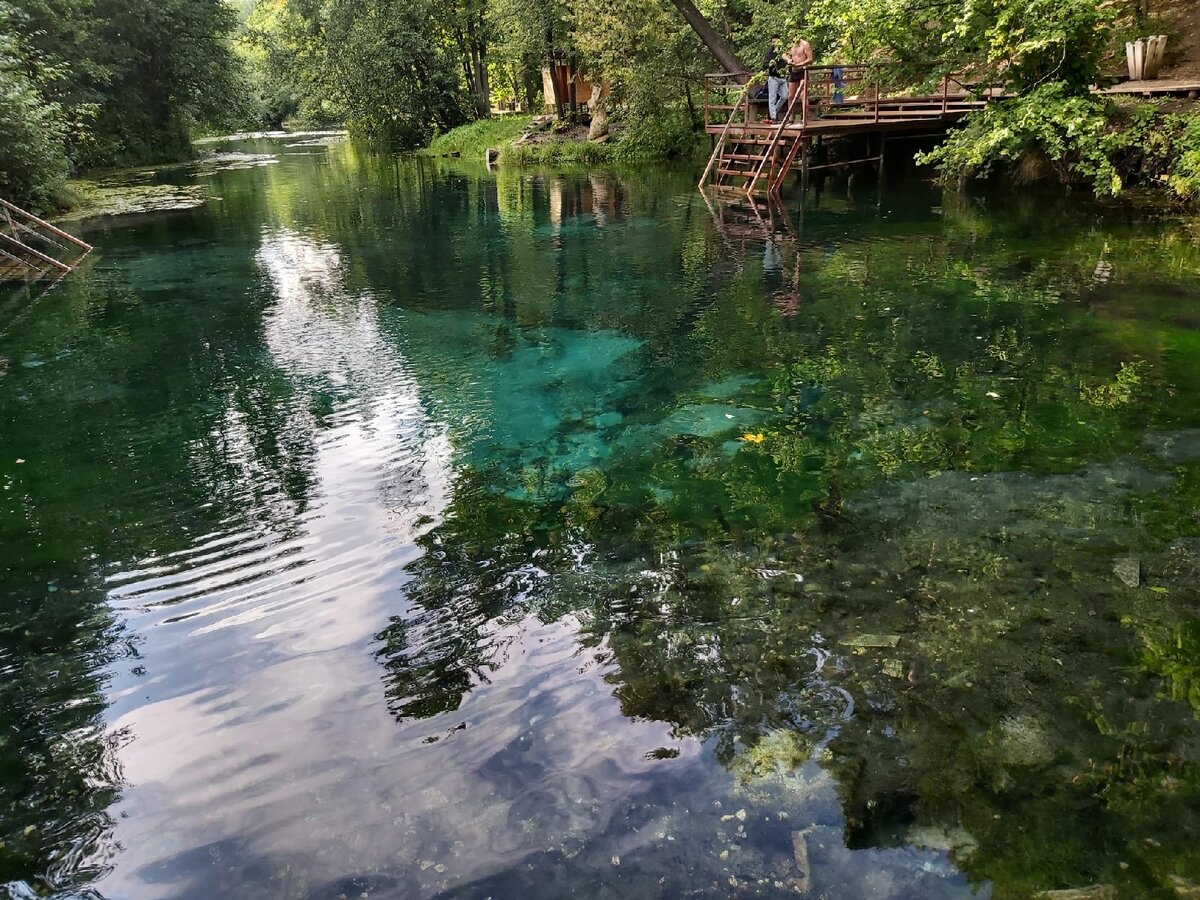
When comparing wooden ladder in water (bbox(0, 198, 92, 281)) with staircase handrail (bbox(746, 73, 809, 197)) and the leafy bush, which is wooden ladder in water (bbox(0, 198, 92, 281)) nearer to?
the leafy bush

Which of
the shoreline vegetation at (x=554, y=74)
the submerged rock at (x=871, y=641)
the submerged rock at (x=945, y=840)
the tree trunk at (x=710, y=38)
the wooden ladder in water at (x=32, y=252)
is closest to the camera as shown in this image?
the submerged rock at (x=945, y=840)

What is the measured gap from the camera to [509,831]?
3578 millimetres

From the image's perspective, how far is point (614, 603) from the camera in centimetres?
509

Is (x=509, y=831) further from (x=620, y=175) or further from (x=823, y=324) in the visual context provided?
(x=620, y=175)

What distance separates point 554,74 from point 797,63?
64.7 feet

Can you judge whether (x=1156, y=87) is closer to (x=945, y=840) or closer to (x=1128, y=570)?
(x=1128, y=570)

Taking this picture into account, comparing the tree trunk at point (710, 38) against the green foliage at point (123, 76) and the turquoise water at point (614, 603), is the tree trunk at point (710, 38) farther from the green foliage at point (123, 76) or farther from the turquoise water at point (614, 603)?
the green foliage at point (123, 76)

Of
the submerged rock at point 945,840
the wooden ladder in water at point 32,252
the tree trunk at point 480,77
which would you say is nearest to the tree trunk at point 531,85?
the tree trunk at point 480,77

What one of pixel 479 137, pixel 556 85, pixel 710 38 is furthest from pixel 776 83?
pixel 479 137

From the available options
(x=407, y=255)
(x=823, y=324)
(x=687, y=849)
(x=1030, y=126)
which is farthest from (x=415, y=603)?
(x=1030, y=126)

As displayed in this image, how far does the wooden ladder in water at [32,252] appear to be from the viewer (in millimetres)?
14766

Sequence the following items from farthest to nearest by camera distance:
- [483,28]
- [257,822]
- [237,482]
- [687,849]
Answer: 1. [483,28]
2. [237,482]
3. [257,822]
4. [687,849]

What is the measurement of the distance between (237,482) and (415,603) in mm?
2615

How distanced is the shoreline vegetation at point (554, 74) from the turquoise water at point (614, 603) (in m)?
5.85
